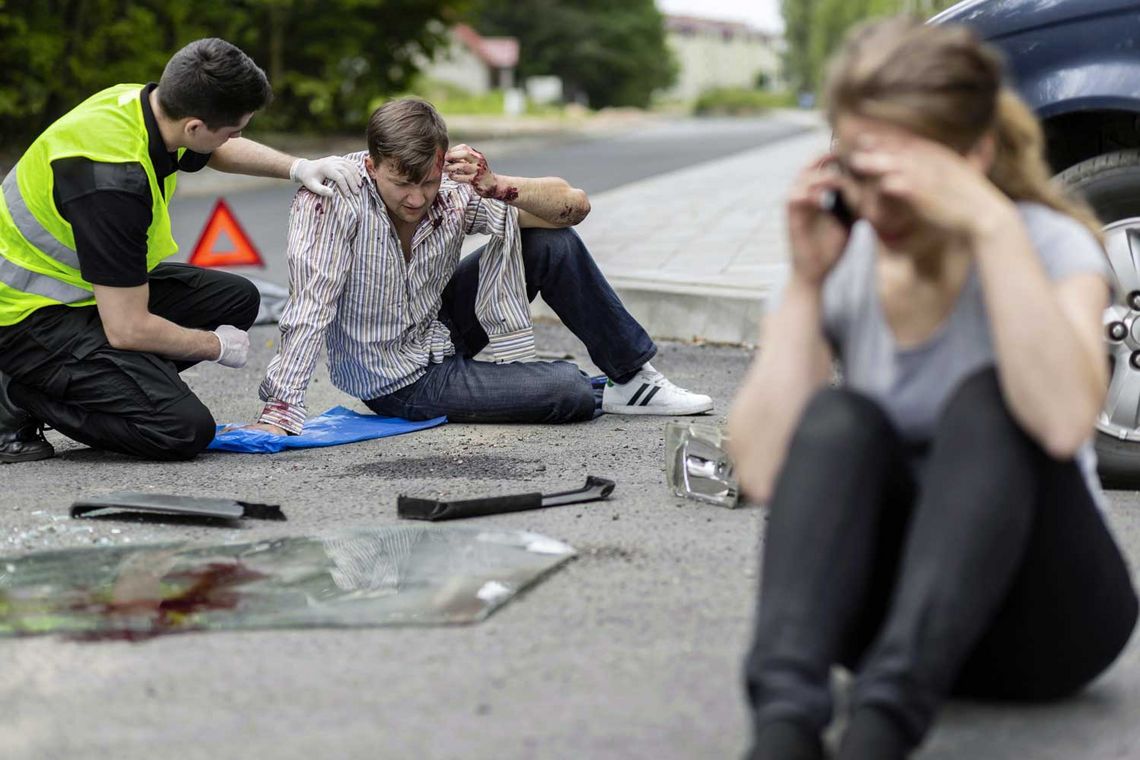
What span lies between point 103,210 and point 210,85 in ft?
1.58

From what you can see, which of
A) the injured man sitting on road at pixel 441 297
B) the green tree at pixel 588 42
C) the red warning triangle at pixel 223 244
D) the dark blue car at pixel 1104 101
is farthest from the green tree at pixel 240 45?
the green tree at pixel 588 42

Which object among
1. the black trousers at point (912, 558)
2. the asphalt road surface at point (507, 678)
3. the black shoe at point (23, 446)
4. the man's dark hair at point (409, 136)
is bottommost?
the black shoe at point (23, 446)

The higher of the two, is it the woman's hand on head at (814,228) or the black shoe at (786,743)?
the woman's hand on head at (814,228)

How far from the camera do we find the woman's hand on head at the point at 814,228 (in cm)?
248

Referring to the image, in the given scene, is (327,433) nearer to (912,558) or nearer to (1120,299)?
(1120,299)

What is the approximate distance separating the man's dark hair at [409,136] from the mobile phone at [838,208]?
2719mm

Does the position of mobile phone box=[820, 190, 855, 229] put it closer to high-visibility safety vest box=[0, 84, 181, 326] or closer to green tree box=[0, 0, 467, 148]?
high-visibility safety vest box=[0, 84, 181, 326]

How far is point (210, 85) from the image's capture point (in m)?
4.85

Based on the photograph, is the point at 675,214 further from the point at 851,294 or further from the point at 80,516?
the point at 851,294

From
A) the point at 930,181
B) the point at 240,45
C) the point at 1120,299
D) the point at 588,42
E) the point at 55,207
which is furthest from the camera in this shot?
the point at 588,42

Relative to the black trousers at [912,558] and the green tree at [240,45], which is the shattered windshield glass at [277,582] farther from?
the green tree at [240,45]

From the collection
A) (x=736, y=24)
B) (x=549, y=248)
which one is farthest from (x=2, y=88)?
(x=736, y=24)

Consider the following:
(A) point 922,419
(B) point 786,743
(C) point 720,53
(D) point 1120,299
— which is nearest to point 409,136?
(D) point 1120,299

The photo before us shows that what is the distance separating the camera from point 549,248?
573 cm
